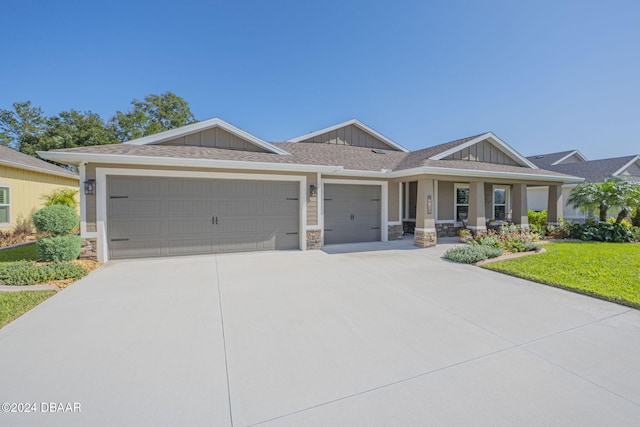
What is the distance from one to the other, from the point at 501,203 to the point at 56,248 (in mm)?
18255

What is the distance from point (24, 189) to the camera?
1150 cm

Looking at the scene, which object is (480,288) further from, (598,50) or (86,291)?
(598,50)

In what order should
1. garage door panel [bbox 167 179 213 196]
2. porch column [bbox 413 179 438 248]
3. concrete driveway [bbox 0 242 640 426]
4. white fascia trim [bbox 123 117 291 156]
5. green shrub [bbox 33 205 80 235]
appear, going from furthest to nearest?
porch column [bbox 413 179 438 248] → white fascia trim [bbox 123 117 291 156] → garage door panel [bbox 167 179 213 196] → green shrub [bbox 33 205 80 235] → concrete driveway [bbox 0 242 640 426]

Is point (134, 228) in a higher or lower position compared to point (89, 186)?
lower

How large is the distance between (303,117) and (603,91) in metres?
14.4

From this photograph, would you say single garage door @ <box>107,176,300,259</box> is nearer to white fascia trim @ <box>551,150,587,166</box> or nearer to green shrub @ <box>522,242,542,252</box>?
green shrub @ <box>522,242,542,252</box>

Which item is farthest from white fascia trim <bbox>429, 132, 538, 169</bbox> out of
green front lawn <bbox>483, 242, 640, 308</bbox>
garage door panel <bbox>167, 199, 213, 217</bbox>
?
garage door panel <bbox>167, 199, 213, 217</bbox>

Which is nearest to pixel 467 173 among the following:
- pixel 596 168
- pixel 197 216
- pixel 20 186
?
pixel 197 216

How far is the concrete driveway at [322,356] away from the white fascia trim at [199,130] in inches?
196

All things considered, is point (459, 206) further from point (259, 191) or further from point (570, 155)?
point (570, 155)

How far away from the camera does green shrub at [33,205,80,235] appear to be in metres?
6.73

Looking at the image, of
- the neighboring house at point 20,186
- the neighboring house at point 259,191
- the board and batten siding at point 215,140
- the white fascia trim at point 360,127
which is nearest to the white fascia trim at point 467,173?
the neighboring house at point 259,191

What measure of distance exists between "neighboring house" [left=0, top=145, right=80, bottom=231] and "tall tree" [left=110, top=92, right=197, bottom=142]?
1529 centimetres

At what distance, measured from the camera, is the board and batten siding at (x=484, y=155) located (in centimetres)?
1151
